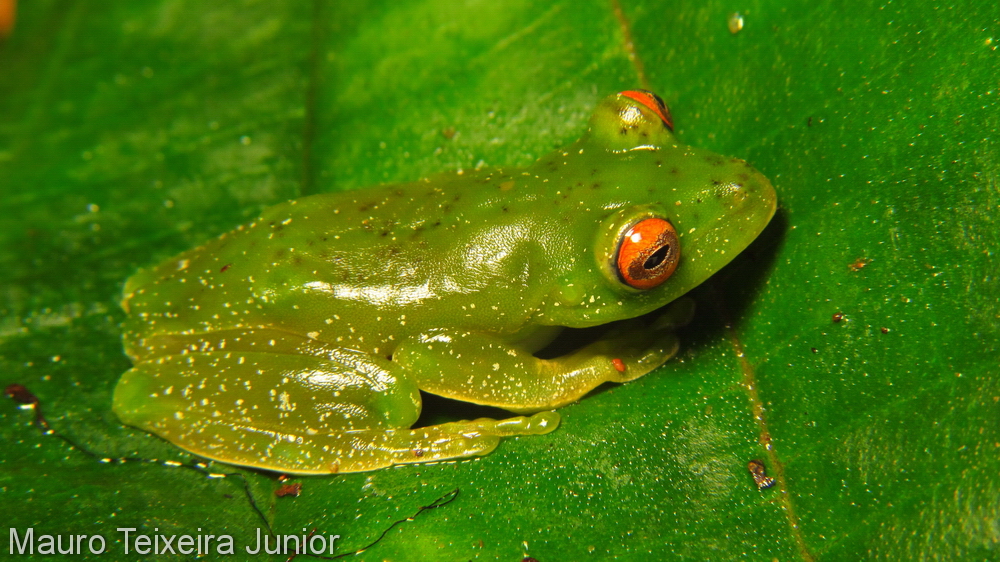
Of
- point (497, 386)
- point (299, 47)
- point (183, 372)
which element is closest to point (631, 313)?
point (497, 386)

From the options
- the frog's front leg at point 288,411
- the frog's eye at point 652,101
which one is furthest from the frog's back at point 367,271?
the frog's eye at point 652,101

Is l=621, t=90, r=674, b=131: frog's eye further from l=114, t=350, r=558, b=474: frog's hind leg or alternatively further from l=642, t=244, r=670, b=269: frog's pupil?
l=114, t=350, r=558, b=474: frog's hind leg

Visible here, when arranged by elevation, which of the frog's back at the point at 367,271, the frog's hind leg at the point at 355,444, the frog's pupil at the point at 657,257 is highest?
the frog's back at the point at 367,271

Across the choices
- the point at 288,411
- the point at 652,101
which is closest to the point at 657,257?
the point at 652,101

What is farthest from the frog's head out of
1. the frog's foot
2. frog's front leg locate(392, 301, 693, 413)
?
the frog's foot

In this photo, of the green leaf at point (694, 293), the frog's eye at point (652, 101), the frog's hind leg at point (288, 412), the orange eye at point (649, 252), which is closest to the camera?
the green leaf at point (694, 293)

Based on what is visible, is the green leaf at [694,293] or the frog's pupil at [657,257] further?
the frog's pupil at [657,257]

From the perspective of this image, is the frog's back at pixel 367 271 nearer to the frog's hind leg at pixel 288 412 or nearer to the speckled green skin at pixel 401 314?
the speckled green skin at pixel 401 314
